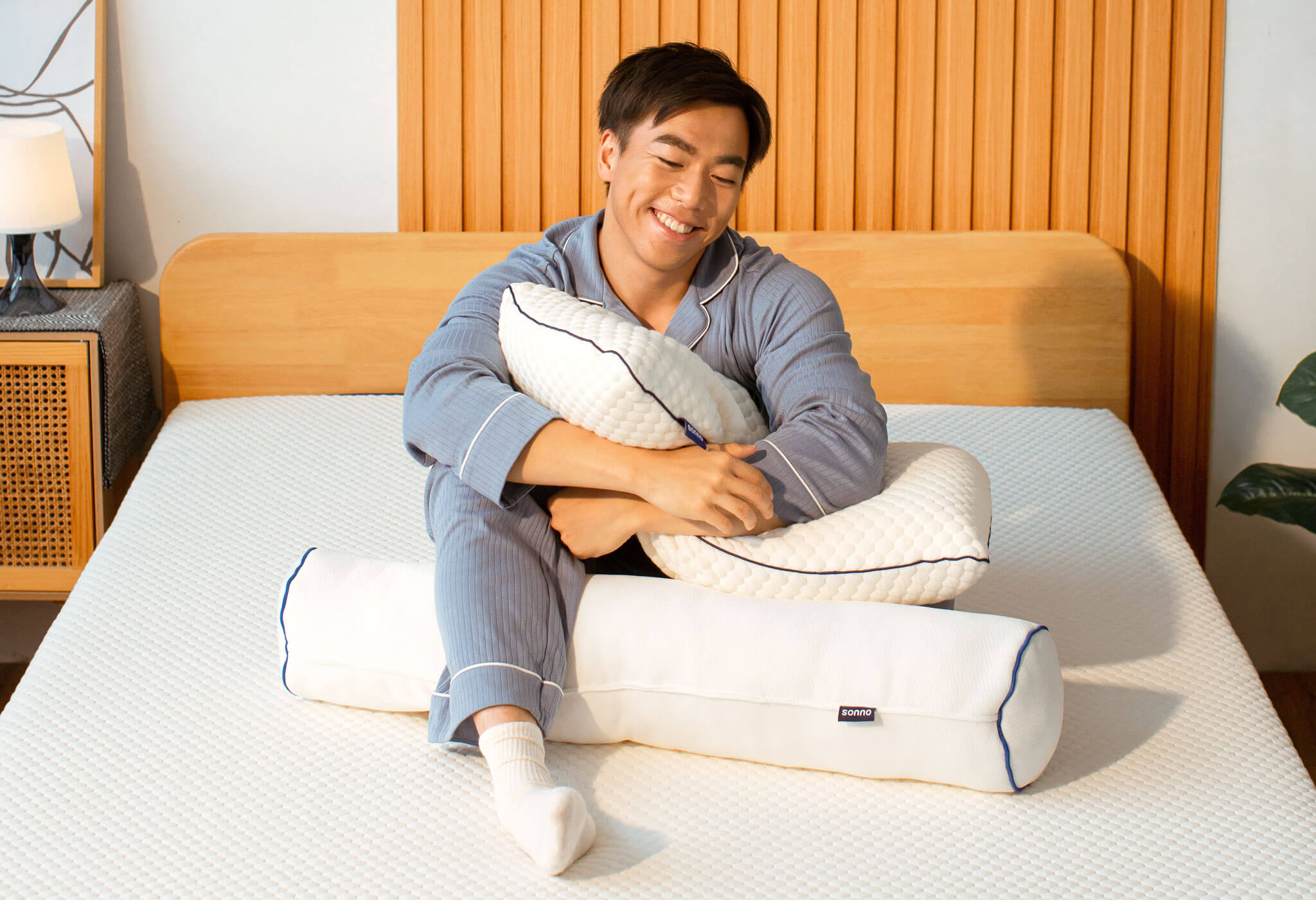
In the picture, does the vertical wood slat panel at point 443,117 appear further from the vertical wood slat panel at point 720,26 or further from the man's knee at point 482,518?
the man's knee at point 482,518

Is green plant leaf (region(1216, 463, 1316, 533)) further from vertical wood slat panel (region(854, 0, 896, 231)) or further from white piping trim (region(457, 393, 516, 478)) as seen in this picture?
white piping trim (region(457, 393, 516, 478))

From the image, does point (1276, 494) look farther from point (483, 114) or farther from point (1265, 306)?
point (483, 114)

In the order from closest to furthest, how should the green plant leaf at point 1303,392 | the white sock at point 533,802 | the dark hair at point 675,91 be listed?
1. the white sock at point 533,802
2. the dark hair at point 675,91
3. the green plant leaf at point 1303,392

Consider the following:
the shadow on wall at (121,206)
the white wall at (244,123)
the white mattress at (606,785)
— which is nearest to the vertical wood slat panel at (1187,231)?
the white mattress at (606,785)

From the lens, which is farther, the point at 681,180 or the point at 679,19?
the point at 679,19

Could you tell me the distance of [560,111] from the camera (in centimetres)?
230

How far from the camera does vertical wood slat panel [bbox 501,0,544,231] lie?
2271 millimetres

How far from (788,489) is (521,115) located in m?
1.30

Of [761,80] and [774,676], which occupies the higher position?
[761,80]

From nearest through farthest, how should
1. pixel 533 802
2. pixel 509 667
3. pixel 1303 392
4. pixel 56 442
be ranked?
pixel 533 802, pixel 509 667, pixel 1303 392, pixel 56 442

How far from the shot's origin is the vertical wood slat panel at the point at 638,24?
226 cm

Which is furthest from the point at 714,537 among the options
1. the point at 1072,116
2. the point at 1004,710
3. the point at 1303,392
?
the point at 1072,116

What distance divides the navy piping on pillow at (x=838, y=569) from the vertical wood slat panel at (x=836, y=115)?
123 cm

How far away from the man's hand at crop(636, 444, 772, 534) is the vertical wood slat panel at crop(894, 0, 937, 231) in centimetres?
123
